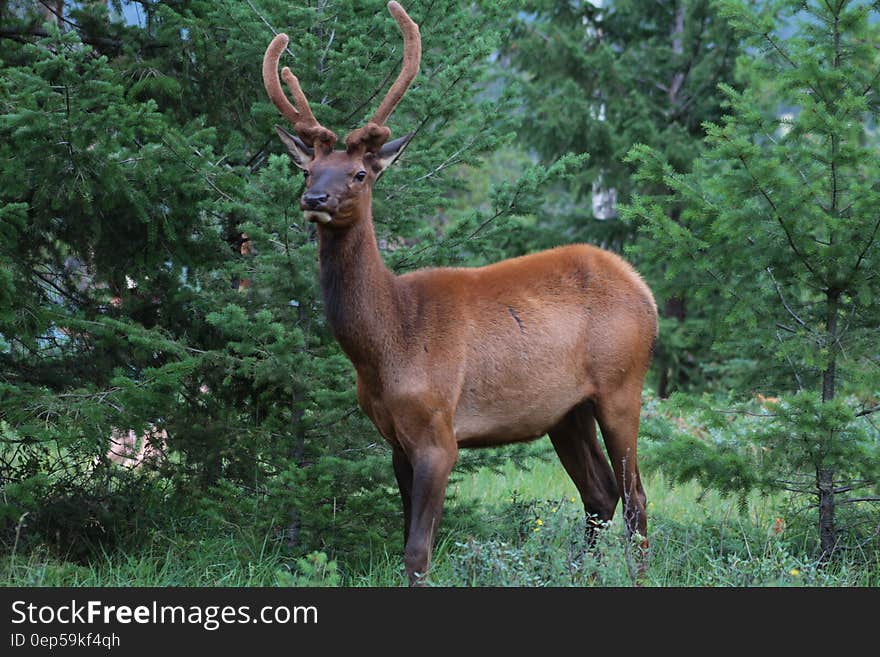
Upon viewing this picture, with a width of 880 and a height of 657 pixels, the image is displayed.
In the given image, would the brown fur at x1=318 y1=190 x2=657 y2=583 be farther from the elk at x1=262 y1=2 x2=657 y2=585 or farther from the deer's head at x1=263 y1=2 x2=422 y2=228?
the deer's head at x1=263 y1=2 x2=422 y2=228

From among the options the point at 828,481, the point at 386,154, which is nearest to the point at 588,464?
the point at 828,481

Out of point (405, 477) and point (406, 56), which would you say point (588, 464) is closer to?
point (405, 477)

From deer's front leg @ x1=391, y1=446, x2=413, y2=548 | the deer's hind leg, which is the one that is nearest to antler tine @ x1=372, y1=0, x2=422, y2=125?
deer's front leg @ x1=391, y1=446, x2=413, y2=548

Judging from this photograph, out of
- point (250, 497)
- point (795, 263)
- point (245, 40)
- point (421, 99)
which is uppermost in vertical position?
point (245, 40)

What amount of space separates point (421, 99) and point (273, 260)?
1390 mm

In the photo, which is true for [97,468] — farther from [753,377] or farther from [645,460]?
[753,377]

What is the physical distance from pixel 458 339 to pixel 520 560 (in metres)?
1.19

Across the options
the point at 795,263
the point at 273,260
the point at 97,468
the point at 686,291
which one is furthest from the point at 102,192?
the point at 795,263

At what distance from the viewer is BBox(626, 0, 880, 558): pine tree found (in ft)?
21.1

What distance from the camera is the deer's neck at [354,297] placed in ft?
18.5

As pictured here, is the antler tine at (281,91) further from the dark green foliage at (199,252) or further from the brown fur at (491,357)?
the brown fur at (491,357)

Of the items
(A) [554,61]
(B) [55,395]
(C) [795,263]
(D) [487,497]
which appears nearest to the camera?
(B) [55,395]

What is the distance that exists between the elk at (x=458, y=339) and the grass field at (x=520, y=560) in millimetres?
332

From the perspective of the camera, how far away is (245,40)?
704cm
